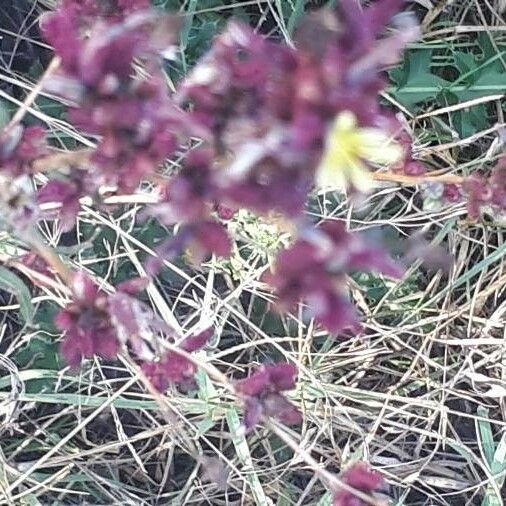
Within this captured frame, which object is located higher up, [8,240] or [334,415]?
[8,240]

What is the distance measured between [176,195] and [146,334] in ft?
0.56

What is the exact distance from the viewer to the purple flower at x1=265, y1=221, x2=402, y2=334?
17.9 inches

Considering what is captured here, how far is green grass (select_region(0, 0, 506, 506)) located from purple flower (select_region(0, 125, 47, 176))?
475mm

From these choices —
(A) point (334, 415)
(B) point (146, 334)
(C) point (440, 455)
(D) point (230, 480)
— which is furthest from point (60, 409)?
(B) point (146, 334)

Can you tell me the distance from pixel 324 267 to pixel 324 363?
768 millimetres

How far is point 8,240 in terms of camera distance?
101 cm

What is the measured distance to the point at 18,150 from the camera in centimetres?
60

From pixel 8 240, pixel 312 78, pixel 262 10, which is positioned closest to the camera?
pixel 312 78

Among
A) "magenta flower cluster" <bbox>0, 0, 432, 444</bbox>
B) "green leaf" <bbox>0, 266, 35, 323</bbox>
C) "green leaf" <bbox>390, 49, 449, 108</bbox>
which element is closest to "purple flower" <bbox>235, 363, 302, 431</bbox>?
"magenta flower cluster" <bbox>0, 0, 432, 444</bbox>

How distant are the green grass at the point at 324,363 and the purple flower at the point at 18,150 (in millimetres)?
475

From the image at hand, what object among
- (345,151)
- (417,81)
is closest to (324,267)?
(345,151)

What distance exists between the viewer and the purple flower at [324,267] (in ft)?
1.49

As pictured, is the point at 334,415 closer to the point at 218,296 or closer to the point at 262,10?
the point at 218,296

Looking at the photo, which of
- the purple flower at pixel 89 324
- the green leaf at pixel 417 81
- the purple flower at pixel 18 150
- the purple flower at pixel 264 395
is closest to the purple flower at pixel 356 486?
the purple flower at pixel 264 395
